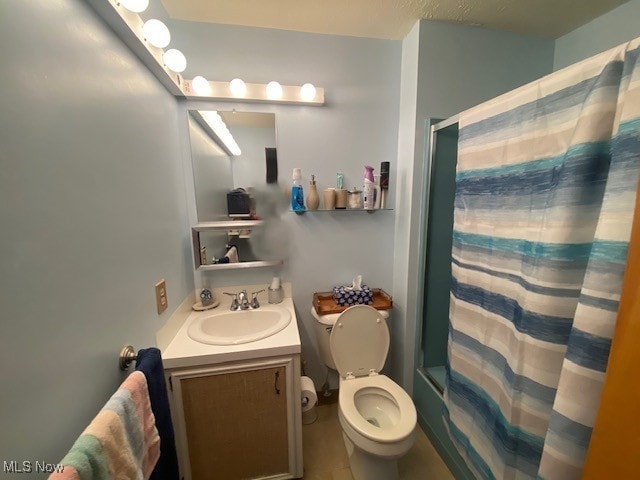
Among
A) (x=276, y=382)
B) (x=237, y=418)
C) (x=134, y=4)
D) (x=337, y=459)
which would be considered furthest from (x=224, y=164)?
(x=337, y=459)

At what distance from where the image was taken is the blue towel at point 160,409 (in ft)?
2.57

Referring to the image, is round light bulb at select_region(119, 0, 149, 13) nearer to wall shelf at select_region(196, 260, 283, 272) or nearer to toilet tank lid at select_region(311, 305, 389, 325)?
wall shelf at select_region(196, 260, 283, 272)

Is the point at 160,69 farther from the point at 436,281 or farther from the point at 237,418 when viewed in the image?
the point at 436,281

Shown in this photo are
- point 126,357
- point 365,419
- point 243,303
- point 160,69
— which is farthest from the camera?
point 243,303

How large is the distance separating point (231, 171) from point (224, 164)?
0.06 m

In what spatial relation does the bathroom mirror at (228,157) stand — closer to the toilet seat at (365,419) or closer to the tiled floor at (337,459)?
the toilet seat at (365,419)

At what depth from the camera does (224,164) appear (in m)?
1.47

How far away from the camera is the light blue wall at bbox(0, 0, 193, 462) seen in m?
0.50

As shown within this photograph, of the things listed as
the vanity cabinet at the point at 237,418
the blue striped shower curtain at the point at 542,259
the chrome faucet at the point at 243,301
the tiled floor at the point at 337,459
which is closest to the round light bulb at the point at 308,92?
the blue striped shower curtain at the point at 542,259

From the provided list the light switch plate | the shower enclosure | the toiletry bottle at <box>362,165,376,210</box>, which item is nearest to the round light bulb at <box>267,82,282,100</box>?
the toiletry bottle at <box>362,165,376,210</box>

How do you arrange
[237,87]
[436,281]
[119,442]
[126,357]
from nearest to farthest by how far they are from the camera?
[119,442], [126,357], [237,87], [436,281]

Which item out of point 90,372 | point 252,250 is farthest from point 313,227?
point 90,372

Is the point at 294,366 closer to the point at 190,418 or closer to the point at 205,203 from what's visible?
the point at 190,418

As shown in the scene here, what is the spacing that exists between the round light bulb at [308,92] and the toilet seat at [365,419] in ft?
5.41
